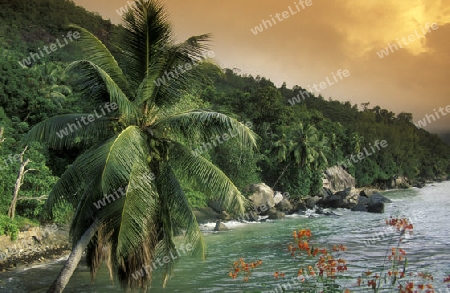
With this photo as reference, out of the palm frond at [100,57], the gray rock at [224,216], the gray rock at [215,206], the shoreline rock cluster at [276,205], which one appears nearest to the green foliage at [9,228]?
the palm frond at [100,57]

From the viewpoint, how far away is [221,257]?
22531 mm

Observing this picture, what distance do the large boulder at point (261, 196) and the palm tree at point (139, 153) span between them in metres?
35.6

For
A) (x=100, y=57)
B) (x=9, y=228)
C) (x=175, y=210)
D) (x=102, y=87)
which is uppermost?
(x=100, y=57)

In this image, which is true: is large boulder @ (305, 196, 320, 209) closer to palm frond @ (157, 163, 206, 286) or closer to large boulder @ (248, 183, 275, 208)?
large boulder @ (248, 183, 275, 208)

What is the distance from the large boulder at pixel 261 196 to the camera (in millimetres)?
47525

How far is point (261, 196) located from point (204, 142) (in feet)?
120

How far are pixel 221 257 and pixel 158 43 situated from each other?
44.7ft

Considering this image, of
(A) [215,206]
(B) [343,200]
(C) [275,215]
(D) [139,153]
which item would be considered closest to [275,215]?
(C) [275,215]

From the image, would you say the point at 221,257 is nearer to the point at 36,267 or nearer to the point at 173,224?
the point at 36,267

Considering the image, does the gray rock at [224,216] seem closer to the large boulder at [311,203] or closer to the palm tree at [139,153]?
the large boulder at [311,203]

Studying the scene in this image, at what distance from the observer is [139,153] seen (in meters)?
10.2

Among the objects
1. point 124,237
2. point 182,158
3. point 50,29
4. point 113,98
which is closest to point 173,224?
point 182,158

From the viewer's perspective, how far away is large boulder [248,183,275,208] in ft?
156

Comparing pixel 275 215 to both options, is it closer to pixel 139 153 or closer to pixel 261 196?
pixel 261 196
